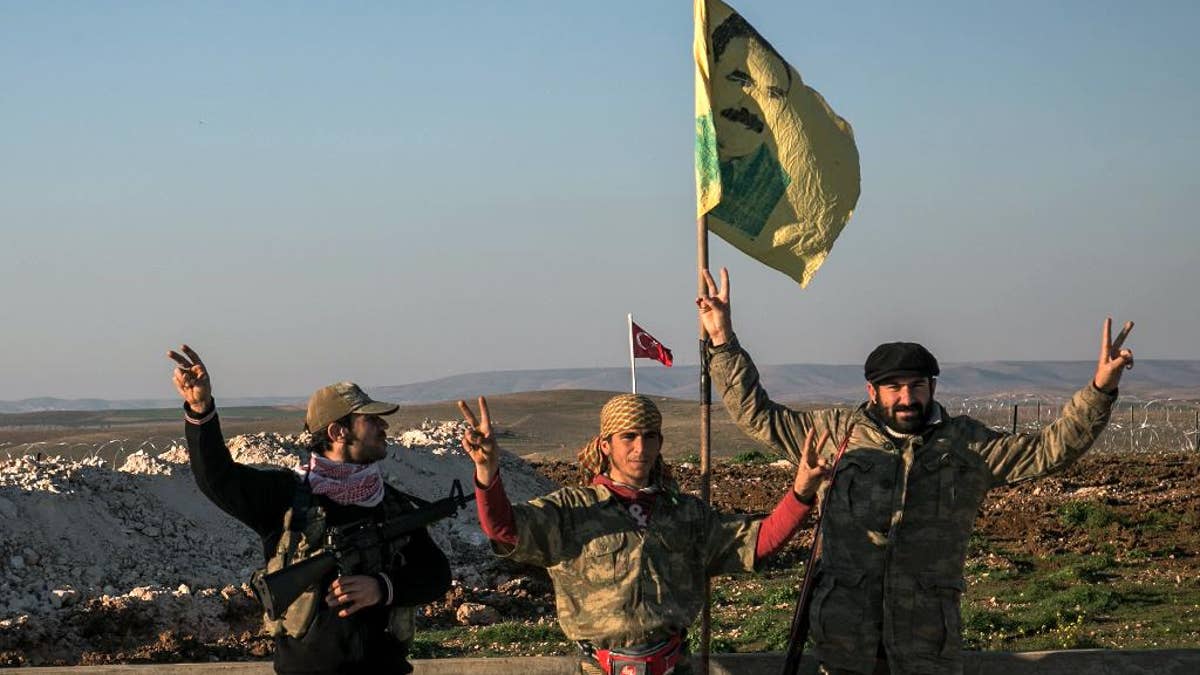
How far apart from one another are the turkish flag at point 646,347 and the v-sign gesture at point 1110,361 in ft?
50.4

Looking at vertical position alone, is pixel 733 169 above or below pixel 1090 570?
above

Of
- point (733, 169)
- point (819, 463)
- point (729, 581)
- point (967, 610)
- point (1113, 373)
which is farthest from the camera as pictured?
point (729, 581)

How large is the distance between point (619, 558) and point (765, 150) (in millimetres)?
2512

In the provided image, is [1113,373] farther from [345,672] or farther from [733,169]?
[345,672]

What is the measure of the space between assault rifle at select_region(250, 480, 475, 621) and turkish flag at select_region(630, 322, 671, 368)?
15726 millimetres

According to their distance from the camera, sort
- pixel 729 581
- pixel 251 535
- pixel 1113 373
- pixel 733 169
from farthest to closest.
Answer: pixel 251 535 < pixel 729 581 < pixel 733 169 < pixel 1113 373

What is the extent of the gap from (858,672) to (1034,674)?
→ 2.05m

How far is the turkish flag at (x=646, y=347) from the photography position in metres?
21.3

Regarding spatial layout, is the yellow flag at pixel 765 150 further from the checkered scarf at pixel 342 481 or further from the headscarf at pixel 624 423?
the checkered scarf at pixel 342 481

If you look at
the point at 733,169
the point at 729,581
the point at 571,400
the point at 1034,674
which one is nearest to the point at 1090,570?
the point at 729,581

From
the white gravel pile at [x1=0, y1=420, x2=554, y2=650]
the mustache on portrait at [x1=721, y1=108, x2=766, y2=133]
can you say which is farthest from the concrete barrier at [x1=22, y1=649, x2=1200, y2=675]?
the white gravel pile at [x1=0, y1=420, x2=554, y2=650]

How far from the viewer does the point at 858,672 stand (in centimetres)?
567

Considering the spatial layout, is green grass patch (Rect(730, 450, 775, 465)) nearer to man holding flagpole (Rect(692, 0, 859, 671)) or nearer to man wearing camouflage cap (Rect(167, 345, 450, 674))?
man holding flagpole (Rect(692, 0, 859, 671))

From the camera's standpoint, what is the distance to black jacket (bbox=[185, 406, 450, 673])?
521cm
